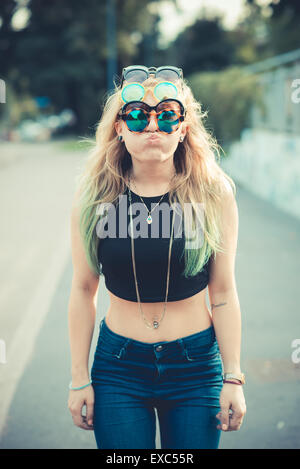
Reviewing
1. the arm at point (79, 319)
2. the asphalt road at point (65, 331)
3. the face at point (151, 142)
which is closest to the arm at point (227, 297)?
the face at point (151, 142)

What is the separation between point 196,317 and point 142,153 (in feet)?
2.24

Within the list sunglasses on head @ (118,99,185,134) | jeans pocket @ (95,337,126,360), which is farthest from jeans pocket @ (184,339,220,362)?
sunglasses on head @ (118,99,185,134)

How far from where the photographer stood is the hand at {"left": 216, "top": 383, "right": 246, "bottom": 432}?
1.97 metres

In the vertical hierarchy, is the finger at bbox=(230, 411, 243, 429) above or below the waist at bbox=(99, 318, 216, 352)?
below

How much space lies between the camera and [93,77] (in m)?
45.0

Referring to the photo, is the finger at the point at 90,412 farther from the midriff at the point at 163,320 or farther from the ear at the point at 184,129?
the ear at the point at 184,129

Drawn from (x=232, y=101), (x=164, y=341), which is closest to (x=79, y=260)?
(x=164, y=341)

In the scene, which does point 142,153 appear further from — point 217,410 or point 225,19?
point 225,19

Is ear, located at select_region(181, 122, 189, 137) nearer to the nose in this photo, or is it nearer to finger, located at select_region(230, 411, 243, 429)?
the nose

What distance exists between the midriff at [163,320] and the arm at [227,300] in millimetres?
65

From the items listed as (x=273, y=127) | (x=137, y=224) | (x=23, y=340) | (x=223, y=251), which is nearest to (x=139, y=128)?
(x=137, y=224)

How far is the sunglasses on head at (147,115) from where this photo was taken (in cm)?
204

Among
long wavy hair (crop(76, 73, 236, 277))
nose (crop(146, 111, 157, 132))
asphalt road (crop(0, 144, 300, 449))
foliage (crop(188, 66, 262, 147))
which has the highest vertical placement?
foliage (crop(188, 66, 262, 147))

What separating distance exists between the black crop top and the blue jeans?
0.19 m
